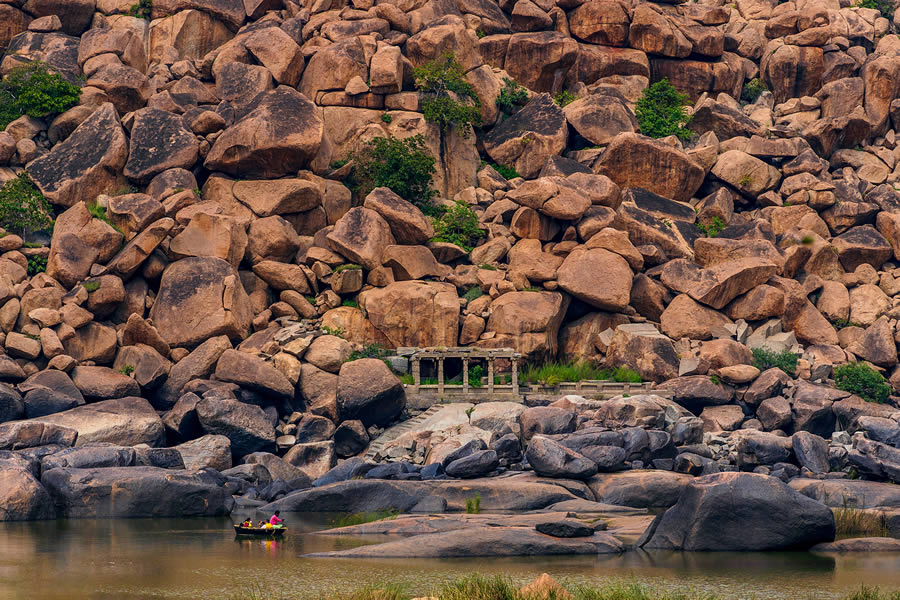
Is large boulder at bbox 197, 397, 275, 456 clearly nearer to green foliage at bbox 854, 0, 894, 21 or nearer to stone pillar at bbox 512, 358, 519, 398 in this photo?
stone pillar at bbox 512, 358, 519, 398

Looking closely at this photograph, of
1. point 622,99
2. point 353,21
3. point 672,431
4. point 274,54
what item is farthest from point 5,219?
point 622,99

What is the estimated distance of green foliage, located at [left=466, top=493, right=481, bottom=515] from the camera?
36.7 m

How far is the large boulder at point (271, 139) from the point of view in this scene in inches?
2382

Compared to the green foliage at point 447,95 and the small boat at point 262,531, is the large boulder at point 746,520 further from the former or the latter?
the green foliage at point 447,95

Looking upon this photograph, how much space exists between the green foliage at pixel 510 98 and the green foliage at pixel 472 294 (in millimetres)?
19105

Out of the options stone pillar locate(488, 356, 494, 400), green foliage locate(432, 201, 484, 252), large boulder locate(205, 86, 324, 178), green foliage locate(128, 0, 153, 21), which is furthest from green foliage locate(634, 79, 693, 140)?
green foliage locate(128, 0, 153, 21)

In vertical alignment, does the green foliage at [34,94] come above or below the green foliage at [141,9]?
below

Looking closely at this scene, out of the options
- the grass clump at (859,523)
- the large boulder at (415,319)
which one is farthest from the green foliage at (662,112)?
the grass clump at (859,523)

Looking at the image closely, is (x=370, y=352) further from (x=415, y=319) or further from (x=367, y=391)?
(x=367, y=391)

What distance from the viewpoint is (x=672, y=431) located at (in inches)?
1850

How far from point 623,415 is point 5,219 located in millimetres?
35784

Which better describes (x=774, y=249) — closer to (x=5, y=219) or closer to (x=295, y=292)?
(x=295, y=292)

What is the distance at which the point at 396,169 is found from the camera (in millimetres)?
63938

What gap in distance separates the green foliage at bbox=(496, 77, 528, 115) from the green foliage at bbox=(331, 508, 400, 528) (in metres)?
42.6
